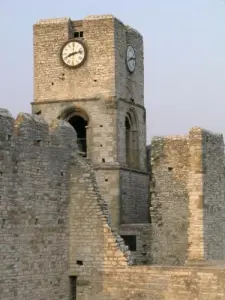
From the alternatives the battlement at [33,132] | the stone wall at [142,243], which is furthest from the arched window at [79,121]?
the battlement at [33,132]

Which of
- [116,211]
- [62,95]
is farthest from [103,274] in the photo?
[62,95]

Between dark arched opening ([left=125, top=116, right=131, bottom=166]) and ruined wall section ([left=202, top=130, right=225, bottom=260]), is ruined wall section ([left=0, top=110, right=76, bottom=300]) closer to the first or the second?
ruined wall section ([left=202, top=130, right=225, bottom=260])

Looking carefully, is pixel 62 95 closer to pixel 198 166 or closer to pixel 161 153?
pixel 161 153

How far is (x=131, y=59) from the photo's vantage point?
109ft

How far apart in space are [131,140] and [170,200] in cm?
724

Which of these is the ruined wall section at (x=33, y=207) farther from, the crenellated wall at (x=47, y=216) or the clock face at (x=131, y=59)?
the clock face at (x=131, y=59)

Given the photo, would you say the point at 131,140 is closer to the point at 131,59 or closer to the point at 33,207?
the point at 131,59

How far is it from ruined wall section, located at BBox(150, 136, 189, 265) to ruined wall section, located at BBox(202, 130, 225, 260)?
0.99 meters

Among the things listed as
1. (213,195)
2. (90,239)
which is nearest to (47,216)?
(90,239)

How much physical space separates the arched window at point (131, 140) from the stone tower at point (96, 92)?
0.24m

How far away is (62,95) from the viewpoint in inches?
1261

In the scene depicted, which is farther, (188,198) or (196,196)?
(188,198)

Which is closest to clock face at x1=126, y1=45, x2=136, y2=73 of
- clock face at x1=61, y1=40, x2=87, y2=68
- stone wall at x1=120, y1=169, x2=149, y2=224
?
clock face at x1=61, y1=40, x2=87, y2=68

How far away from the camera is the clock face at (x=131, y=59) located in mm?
32812
